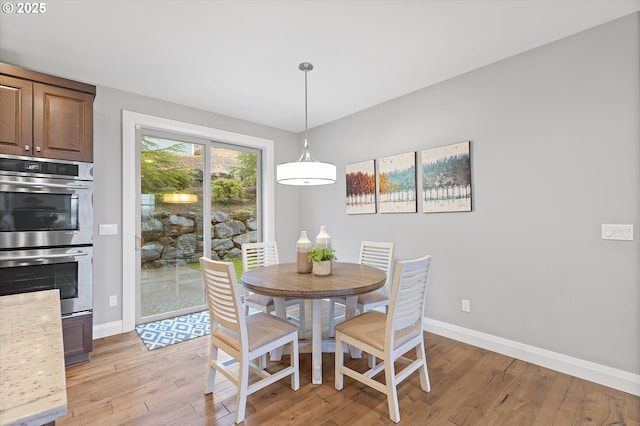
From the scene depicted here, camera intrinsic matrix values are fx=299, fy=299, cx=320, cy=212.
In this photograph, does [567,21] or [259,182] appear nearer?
[567,21]

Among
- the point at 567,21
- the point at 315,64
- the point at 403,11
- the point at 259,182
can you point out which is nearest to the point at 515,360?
the point at 567,21

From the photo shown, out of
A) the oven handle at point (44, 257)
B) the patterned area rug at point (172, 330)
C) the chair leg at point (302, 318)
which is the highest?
the oven handle at point (44, 257)

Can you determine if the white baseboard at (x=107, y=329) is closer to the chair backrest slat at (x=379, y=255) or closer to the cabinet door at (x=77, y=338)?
the cabinet door at (x=77, y=338)

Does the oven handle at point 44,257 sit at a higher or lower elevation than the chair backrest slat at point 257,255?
higher

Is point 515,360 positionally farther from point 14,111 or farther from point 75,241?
point 14,111

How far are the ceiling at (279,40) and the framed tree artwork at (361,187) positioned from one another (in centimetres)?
95

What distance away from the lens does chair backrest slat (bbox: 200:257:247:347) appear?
1732 mm

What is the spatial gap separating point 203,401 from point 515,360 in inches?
98.3

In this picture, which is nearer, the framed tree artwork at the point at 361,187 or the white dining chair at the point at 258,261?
the white dining chair at the point at 258,261

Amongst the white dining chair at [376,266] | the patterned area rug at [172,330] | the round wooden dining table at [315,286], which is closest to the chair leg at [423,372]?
the round wooden dining table at [315,286]

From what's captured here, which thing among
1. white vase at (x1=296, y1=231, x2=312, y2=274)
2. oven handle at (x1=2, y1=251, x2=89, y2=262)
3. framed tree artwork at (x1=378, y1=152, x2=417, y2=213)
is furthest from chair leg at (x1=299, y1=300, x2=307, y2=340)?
oven handle at (x1=2, y1=251, x2=89, y2=262)

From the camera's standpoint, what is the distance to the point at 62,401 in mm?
586

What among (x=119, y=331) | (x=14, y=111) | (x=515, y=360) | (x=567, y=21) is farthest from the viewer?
(x=119, y=331)

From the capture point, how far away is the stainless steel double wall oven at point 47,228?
90.5 inches
